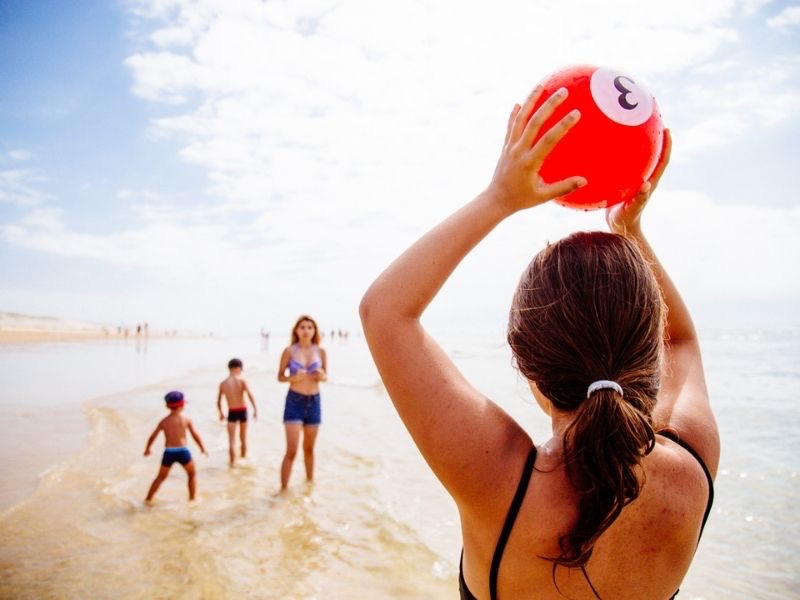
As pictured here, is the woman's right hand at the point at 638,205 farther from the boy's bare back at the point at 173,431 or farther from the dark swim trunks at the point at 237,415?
the dark swim trunks at the point at 237,415

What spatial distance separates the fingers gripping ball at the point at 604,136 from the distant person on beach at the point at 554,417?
208 millimetres

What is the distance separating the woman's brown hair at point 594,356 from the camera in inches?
44.9

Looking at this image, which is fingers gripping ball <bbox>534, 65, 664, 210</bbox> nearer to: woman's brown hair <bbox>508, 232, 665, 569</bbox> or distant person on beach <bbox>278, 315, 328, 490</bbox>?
woman's brown hair <bbox>508, 232, 665, 569</bbox>

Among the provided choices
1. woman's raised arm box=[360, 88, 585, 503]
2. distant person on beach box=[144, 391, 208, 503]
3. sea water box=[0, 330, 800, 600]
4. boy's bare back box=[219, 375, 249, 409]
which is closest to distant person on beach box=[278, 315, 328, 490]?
sea water box=[0, 330, 800, 600]

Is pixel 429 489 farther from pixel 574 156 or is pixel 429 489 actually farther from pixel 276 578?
pixel 574 156

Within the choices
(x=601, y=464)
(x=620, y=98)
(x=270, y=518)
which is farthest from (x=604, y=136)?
(x=270, y=518)

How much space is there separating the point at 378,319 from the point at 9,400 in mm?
15464

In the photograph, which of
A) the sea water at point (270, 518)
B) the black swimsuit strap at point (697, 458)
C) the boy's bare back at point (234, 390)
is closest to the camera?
the black swimsuit strap at point (697, 458)

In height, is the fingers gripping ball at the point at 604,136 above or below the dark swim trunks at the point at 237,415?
above

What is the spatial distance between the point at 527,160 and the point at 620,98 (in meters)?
0.61

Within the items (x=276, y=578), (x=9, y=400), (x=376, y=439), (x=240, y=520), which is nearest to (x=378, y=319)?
(x=276, y=578)

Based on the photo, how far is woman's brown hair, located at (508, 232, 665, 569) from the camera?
1.14 m

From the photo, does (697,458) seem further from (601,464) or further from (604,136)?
(604,136)

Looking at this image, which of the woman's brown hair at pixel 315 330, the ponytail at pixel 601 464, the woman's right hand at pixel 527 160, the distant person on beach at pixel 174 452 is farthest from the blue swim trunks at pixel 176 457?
the woman's right hand at pixel 527 160
